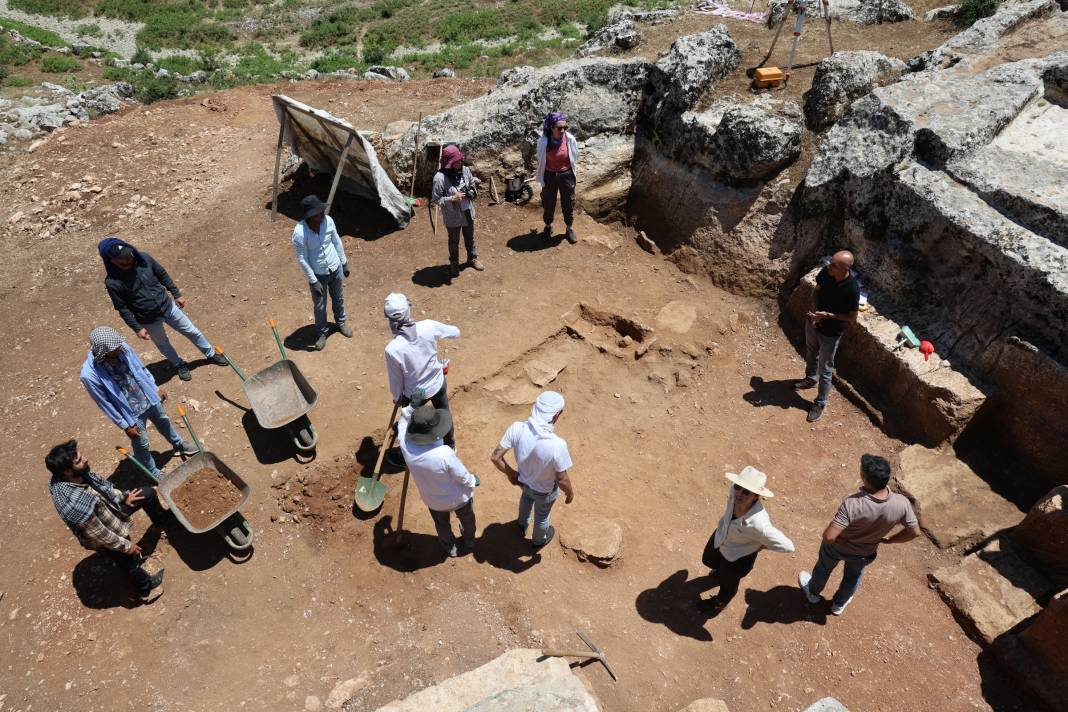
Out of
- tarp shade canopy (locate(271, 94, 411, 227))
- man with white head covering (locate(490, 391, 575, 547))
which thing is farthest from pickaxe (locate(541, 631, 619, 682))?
tarp shade canopy (locate(271, 94, 411, 227))

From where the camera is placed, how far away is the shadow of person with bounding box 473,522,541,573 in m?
5.98

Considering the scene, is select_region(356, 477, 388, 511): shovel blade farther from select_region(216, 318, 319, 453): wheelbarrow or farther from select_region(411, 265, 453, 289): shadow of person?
select_region(411, 265, 453, 289): shadow of person

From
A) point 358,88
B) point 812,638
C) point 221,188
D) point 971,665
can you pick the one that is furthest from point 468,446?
point 358,88

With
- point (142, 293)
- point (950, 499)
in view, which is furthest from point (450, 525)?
point (950, 499)

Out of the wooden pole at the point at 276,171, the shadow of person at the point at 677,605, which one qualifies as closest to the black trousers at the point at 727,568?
the shadow of person at the point at 677,605

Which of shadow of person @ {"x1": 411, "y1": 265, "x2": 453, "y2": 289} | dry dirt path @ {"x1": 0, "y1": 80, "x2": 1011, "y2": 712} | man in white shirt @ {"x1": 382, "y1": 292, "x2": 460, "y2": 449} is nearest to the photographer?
dry dirt path @ {"x1": 0, "y1": 80, "x2": 1011, "y2": 712}

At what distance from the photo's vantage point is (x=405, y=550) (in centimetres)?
609

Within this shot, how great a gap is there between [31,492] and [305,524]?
10.3 feet

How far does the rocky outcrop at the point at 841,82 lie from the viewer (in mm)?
9188

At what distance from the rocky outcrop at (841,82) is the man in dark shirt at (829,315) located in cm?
343

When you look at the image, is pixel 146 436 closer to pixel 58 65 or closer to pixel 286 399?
pixel 286 399

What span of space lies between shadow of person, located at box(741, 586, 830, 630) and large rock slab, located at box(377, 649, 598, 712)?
1915 millimetres

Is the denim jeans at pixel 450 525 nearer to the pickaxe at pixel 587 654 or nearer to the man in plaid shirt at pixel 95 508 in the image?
the pickaxe at pixel 587 654

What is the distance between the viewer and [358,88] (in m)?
15.7
